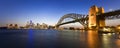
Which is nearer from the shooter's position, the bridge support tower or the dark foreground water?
the dark foreground water

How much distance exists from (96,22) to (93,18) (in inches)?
133

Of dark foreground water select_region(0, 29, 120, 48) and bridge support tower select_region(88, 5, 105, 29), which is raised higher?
bridge support tower select_region(88, 5, 105, 29)

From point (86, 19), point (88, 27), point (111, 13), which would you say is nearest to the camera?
point (111, 13)

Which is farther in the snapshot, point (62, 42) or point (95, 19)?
point (95, 19)

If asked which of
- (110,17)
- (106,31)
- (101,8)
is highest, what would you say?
(101,8)

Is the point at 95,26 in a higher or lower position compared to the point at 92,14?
lower

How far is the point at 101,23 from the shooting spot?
70.4m

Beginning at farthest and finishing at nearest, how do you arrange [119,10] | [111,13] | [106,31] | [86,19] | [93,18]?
[86,19]
[93,18]
[111,13]
[119,10]
[106,31]

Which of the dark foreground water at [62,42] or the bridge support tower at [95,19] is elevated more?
the bridge support tower at [95,19]

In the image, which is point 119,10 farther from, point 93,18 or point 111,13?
point 93,18

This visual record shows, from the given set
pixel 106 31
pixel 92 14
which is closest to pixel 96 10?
pixel 92 14

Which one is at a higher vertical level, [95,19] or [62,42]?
[95,19]

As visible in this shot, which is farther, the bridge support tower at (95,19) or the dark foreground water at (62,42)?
the bridge support tower at (95,19)

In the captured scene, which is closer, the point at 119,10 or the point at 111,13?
the point at 119,10
